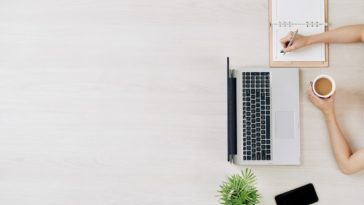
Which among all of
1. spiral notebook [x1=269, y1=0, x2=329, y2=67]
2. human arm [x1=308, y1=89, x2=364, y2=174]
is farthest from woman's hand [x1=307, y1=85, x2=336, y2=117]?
spiral notebook [x1=269, y1=0, x2=329, y2=67]

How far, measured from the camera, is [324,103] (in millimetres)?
1422

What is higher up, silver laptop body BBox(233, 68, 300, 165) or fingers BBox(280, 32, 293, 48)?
fingers BBox(280, 32, 293, 48)

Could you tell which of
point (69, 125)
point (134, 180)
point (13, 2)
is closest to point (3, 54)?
point (13, 2)

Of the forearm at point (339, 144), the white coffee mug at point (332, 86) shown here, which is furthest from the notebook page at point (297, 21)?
the forearm at point (339, 144)

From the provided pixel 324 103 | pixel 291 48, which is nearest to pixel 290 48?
pixel 291 48

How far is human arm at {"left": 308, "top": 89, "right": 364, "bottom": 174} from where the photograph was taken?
141 centimetres

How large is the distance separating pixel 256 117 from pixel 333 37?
14.9 inches

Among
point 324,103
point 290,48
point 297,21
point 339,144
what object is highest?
point 297,21

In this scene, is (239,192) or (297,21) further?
(297,21)

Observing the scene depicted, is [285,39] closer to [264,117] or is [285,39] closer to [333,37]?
[333,37]

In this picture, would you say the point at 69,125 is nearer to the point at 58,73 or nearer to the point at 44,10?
the point at 58,73

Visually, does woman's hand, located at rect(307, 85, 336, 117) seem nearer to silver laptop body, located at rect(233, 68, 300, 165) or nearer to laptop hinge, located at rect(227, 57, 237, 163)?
silver laptop body, located at rect(233, 68, 300, 165)

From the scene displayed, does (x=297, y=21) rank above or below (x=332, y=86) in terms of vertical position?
above

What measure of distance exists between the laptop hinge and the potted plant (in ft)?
0.29
